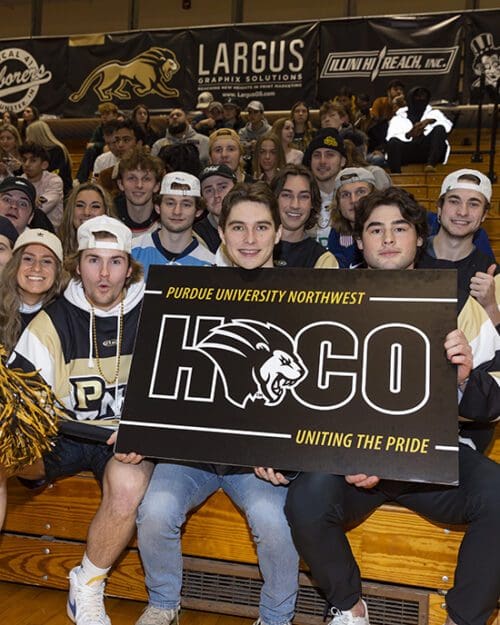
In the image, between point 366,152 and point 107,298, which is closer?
point 107,298

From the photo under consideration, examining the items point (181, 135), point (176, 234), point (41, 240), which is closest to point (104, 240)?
point (41, 240)

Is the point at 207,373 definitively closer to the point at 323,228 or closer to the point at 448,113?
the point at 323,228

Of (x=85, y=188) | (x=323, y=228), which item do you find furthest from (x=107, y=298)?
(x=323, y=228)

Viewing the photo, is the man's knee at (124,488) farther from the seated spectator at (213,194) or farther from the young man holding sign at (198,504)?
the seated spectator at (213,194)

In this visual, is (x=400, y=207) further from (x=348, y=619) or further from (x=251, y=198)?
(x=348, y=619)

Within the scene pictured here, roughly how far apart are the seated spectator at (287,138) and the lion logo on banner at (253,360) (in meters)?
4.74

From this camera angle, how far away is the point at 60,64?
36.7 ft

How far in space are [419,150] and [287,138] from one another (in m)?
1.56

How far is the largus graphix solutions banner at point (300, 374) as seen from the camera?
6.25 feet

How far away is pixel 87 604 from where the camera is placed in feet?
7.18

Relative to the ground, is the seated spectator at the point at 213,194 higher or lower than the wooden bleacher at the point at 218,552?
higher


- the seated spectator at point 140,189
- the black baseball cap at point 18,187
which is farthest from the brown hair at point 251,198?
the black baseball cap at point 18,187

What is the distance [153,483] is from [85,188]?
2216 millimetres

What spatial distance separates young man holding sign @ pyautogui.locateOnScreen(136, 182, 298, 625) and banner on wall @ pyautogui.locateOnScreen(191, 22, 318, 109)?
852cm
